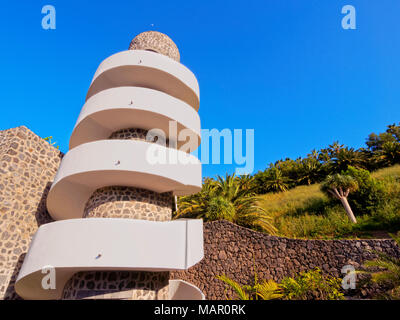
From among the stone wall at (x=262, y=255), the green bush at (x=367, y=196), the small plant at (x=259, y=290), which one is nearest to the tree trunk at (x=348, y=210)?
the green bush at (x=367, y=196)

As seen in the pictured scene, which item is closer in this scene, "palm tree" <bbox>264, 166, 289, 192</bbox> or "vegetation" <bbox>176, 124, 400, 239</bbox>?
"vegetation" <bbox>176, 124, 400, 239</bbox>

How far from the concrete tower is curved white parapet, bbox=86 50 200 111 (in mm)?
46

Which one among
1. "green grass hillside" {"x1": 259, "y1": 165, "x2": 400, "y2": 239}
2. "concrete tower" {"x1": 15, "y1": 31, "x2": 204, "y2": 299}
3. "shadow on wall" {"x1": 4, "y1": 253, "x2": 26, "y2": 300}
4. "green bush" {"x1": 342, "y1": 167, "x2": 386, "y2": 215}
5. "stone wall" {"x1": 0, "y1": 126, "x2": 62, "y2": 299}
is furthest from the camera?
"green bush" {"x1": 342, "y1": 167, "x2": 386, "y2": 215}

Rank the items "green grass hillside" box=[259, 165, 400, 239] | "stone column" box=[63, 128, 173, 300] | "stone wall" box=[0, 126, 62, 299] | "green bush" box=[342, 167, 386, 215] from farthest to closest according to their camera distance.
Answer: "green bush" box=[342, 167, 386, 215], "green grass hillside" box=[259, 165, 400, 239], "stone wall" box=[0, 126, 62, 299], "stone column" box=[63, 128, 173, 300]

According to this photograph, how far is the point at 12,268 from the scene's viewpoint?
733 centimetres

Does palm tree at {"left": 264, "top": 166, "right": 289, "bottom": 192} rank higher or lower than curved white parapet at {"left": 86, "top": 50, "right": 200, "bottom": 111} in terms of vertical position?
lower

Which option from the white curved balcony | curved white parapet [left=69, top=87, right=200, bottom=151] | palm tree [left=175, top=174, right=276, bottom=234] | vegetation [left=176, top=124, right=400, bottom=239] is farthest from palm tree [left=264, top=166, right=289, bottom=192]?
the white curved balcony

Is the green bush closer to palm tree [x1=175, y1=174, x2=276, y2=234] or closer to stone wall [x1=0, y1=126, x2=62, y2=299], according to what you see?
palm tree [x1=175, y1=174, x2=276, y2=234]

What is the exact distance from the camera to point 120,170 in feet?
22.6

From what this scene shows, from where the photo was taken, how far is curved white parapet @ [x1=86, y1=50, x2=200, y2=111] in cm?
945

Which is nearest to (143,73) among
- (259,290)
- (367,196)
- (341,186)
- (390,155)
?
(259,290)

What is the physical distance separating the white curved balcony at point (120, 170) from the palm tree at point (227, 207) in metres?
4.36

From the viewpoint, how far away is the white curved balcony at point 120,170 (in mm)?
7016

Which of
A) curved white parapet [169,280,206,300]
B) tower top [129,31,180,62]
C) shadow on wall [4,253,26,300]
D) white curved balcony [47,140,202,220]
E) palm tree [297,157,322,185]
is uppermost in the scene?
tower top [129,31,180,62]
